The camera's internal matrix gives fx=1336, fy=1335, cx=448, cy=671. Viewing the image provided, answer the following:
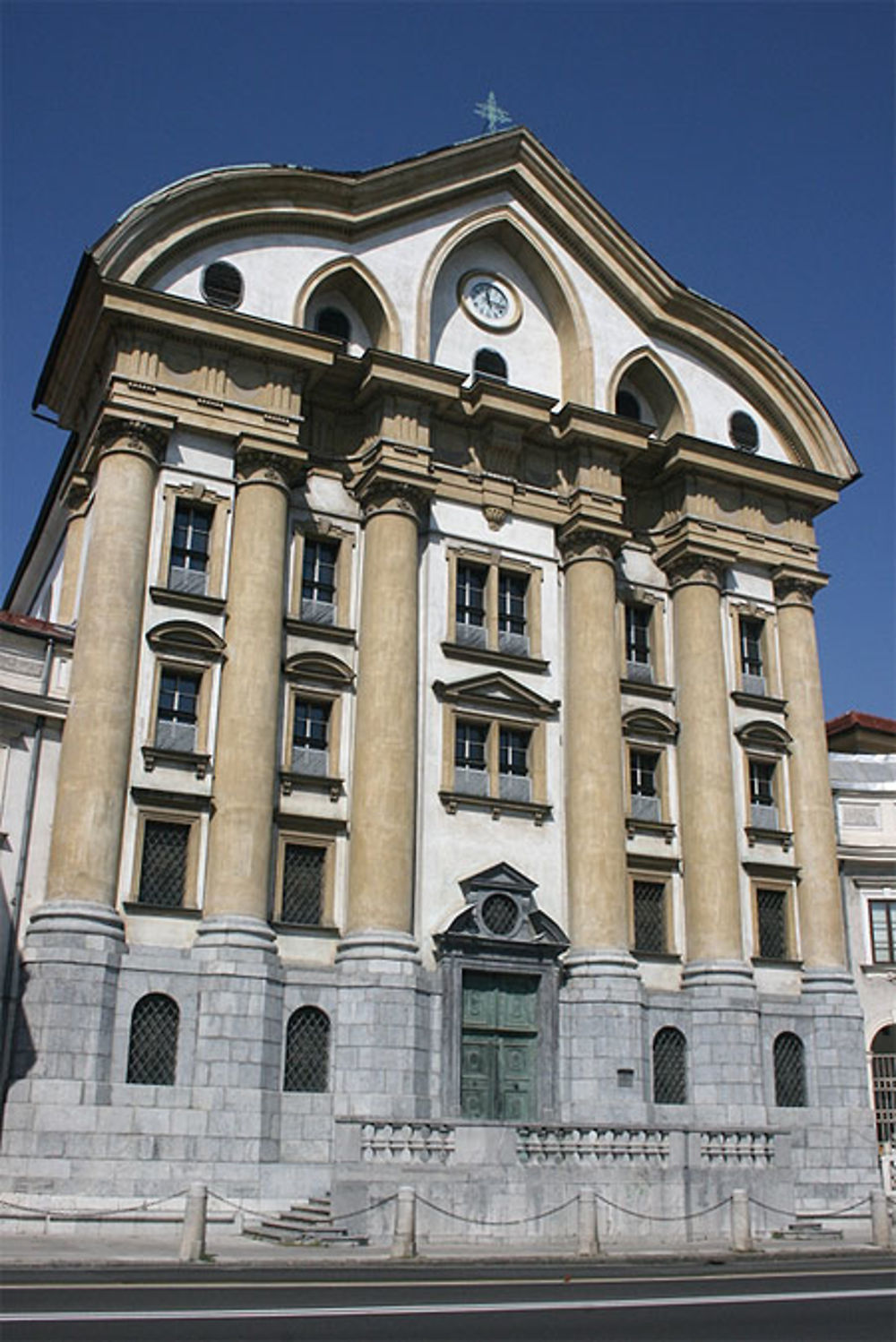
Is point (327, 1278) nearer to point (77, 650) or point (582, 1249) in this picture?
point (582, 1249)

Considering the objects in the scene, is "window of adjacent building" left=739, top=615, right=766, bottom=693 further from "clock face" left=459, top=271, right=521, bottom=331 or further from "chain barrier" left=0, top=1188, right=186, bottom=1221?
"chain barrier" left=0, top=1188, right=186, bottom=1221

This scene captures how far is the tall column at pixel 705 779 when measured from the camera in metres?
36.1

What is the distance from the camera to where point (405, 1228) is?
2205cm

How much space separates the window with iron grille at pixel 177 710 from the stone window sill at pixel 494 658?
7012 mm

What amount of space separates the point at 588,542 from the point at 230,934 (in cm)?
1540

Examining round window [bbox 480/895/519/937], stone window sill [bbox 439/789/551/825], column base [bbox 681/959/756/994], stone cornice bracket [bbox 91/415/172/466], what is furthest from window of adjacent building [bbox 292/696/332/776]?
column base [bbox 681/959/756/994]

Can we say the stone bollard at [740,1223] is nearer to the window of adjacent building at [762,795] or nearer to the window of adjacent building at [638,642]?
the window of adjacent building at [762,795]

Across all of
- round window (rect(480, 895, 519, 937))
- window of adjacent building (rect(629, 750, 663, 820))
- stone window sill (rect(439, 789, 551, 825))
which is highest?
window of adjacent building (rect(629, 750, 663, 820))

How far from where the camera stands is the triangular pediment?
116 ft

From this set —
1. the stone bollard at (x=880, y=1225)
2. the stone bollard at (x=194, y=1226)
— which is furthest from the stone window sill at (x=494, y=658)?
the stone bollard at (x=194, y=1226)

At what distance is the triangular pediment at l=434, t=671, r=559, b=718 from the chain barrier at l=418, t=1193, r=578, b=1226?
13.4 meters

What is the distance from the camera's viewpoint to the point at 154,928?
99.1 ft

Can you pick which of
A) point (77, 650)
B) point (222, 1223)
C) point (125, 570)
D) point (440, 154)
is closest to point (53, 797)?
point (77, 650)

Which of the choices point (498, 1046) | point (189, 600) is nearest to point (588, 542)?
point (189, 600)
